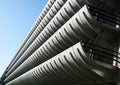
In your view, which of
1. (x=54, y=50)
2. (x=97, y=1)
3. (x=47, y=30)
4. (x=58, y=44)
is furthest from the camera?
(x=47, y=30)

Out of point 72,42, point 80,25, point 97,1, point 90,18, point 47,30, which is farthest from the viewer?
point 47,30

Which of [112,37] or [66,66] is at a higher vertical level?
[112,37]

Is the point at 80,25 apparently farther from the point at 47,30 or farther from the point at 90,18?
the point at 47,30

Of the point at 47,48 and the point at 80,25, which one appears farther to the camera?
the point at 47,48

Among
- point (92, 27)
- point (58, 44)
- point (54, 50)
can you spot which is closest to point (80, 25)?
point (92, 27)

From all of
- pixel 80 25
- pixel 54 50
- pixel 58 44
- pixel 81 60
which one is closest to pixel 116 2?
pixel 80 25

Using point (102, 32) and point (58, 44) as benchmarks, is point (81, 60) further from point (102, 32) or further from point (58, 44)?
point (58, 44)

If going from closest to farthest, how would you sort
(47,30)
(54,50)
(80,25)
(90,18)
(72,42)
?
1. (90,18)
2. (80,25)
3. (72,42)
4. (54,50)
5. (47,30)

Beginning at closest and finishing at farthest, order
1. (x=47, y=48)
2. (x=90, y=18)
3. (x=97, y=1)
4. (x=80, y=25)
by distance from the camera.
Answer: (x=90, y=18), (x=80, y=25), (x=97, y=1), (x=47, y=48)

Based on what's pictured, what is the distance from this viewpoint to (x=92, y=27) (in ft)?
38.9

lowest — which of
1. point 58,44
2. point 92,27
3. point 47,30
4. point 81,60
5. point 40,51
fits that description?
point 81,60

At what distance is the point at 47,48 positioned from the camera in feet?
69.2

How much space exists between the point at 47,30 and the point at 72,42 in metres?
8.33

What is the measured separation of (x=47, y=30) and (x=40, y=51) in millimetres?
2026
